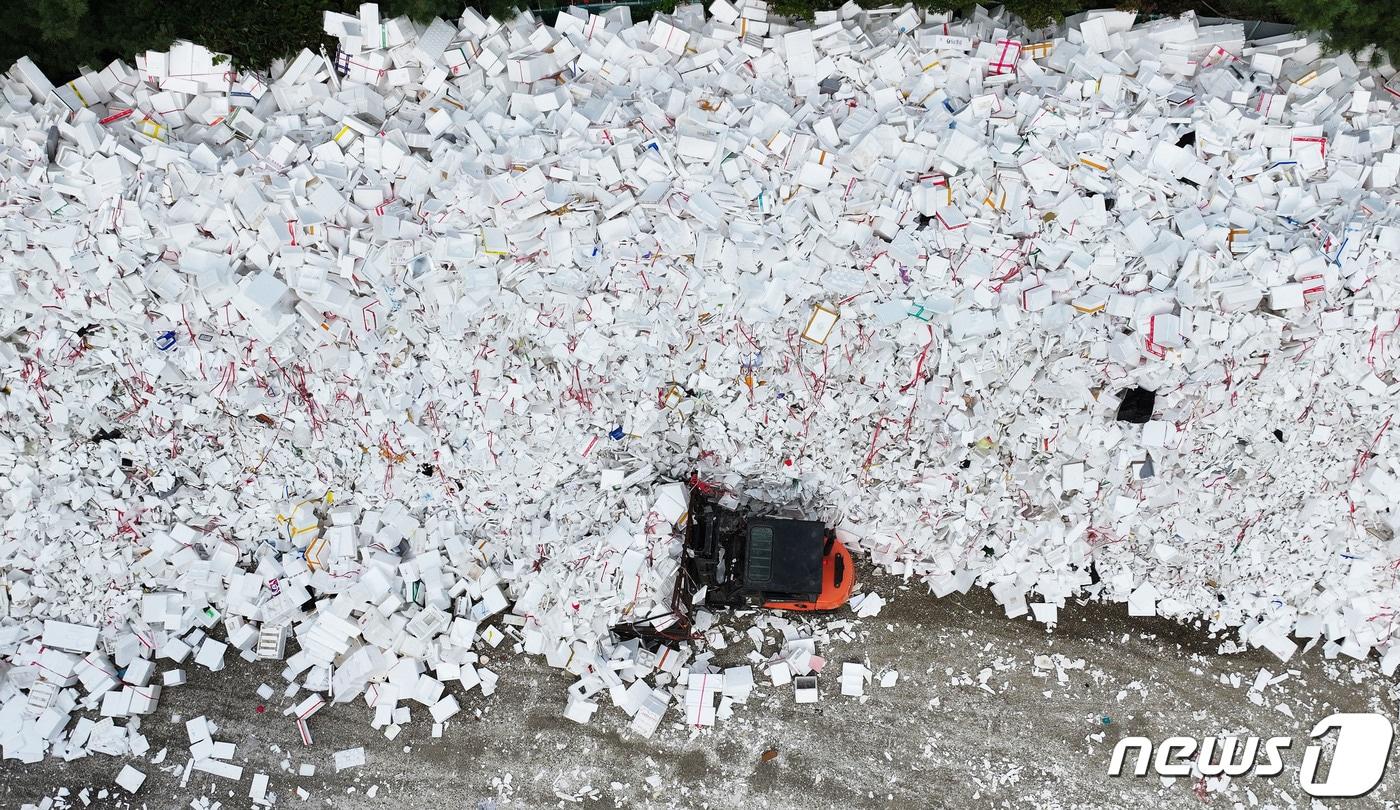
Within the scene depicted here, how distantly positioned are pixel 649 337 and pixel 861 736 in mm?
3237

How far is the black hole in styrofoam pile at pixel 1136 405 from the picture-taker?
17.8ft

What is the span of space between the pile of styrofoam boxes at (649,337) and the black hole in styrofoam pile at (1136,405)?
77mm

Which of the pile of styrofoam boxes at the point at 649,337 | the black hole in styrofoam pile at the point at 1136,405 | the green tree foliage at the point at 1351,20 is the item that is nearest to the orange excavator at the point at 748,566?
the pile of styrofoam boxes at the point at 649,337

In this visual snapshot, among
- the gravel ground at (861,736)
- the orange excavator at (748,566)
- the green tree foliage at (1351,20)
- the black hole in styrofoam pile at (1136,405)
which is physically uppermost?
the green tree foliage at (1351,20)

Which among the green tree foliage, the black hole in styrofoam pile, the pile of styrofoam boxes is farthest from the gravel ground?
the green tree foliage

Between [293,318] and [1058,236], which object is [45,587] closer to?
[293,318]

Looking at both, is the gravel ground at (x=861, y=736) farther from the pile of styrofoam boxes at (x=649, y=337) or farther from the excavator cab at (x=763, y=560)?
the excavator cab at (x=763, y=560)

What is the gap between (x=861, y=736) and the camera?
5902 mm

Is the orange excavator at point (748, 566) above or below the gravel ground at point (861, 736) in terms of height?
above

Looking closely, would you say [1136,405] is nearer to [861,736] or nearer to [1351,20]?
[1351,20]

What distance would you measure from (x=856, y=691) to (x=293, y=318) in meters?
4.62

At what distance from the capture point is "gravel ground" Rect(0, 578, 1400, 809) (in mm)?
5852

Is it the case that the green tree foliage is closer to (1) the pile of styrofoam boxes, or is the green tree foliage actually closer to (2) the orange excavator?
(1) the pile of styrofoam boxes

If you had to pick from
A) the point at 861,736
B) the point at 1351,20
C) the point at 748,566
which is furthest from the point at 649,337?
the point at 1351,20
